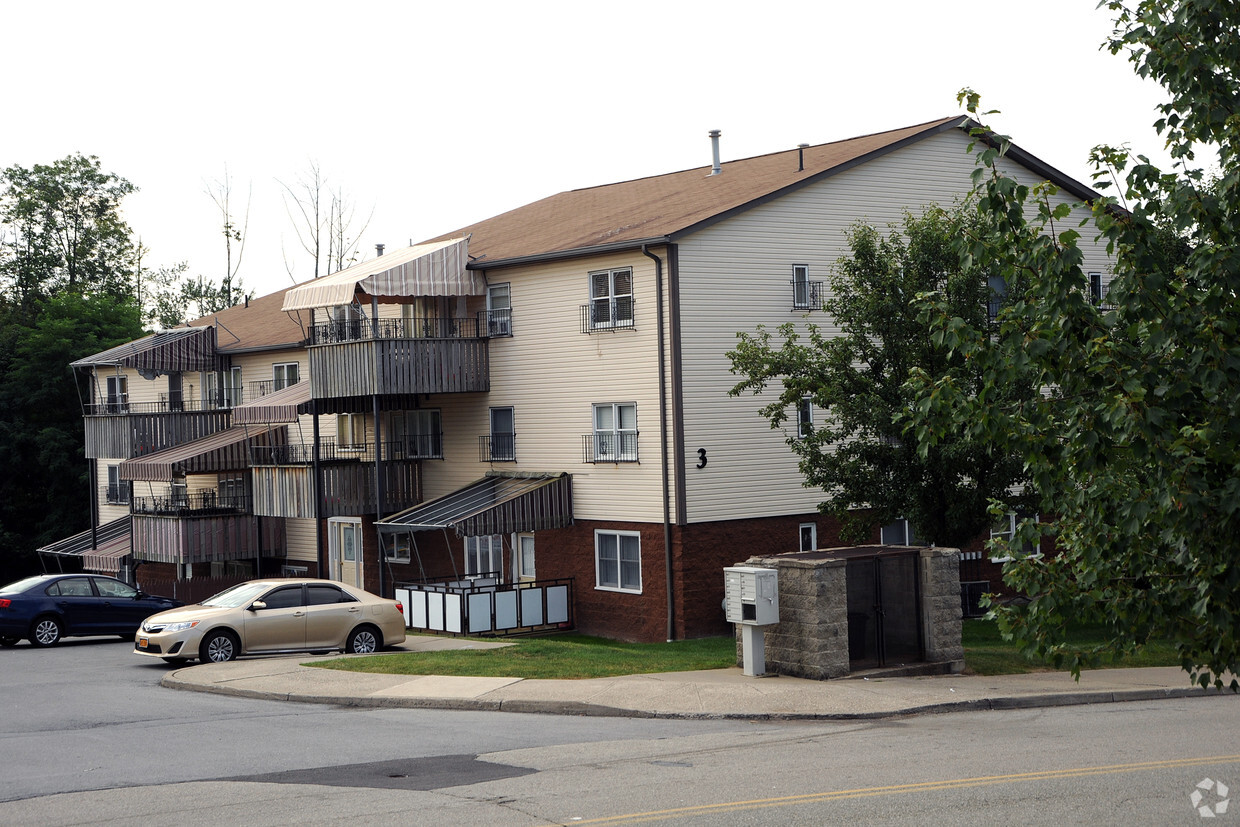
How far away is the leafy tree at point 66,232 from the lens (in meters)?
68.8

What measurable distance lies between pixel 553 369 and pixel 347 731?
51.0ft

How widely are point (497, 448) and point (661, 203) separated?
731cm

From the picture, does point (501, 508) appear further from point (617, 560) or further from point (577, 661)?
point (577, 661)

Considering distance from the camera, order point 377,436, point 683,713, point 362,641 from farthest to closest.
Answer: point 377,436, point 362,641, point 683,713

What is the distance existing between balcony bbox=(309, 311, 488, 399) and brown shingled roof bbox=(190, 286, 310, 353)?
4.55m

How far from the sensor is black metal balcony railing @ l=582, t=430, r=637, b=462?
1112 inches

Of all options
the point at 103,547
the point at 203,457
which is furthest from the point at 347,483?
the point at 103,547

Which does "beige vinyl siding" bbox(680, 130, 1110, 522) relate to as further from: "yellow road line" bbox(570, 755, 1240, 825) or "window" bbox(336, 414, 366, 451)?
"yellow road line" bbox(570, 755, 1240, 825)

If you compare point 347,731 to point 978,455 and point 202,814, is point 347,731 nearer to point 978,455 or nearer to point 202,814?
point 202,814

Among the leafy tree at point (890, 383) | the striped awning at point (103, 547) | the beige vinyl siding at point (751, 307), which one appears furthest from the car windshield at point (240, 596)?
the striped awning at point (103, 547)

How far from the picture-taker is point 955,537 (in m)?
23.5

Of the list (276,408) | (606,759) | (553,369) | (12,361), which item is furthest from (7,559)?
(606,759)

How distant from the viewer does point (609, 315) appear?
28656mm

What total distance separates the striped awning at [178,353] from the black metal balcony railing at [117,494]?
7.04 metres
